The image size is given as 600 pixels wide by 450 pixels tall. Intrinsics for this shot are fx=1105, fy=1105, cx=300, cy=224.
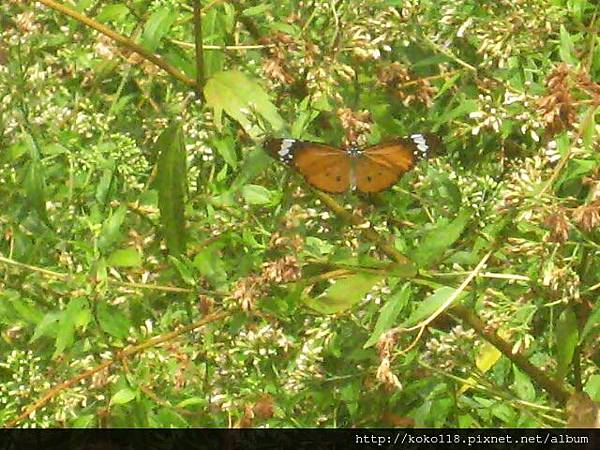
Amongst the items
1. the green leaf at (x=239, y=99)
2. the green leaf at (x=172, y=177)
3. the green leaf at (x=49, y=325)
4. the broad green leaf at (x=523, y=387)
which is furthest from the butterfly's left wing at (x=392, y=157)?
the green leaf at (x=49, y=325)

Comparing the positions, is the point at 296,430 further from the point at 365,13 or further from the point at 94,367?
the point at 365,13

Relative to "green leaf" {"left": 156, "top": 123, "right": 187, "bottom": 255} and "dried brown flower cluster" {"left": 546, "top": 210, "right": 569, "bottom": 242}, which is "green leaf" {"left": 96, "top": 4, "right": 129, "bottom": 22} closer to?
"green leaf" {"left": 156, "top": 123, "right": 187, "bottom": 255}

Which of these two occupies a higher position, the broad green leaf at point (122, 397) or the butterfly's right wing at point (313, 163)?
the butterfly's right wing at point (313, 163)

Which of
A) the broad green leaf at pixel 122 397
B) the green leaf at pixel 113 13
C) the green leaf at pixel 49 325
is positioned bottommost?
the broad green leaf at pixel 122 397

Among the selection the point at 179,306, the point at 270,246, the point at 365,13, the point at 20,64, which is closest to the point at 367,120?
the point at 365,13

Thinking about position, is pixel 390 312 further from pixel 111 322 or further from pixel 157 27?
pixel 157 27

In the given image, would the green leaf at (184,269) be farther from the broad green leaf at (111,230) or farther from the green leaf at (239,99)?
the green leaf at (239,99)

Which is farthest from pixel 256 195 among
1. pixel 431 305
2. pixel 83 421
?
pixel 83 421
